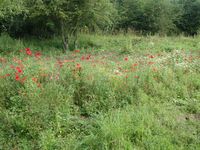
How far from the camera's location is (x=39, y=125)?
3.16m

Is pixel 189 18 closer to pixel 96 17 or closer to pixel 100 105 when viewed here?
pixel 96 17

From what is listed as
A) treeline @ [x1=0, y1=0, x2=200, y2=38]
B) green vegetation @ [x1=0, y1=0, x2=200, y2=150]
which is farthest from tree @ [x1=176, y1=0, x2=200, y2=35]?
green vegetation @ [x1=0, y1=0, x2=200, y2=150]

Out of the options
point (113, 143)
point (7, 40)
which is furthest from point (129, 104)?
point (7, 40)

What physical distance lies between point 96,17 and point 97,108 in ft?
22.2

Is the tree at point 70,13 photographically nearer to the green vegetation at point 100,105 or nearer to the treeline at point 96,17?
the treeline at point 96,17

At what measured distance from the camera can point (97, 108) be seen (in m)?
3.80

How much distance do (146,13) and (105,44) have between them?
15.8 ft

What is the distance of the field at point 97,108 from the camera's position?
2955 mm

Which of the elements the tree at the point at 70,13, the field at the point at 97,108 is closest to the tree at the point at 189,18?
the tree at the point at 70,13

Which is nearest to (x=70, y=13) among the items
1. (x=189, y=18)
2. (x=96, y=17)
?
(x=96, y=17)

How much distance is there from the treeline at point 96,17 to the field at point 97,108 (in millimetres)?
4405

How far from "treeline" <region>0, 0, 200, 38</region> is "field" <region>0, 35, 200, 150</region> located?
4.41 m

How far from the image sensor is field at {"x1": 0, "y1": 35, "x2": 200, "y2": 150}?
116 inches

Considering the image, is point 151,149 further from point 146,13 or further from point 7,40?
point 146,13
